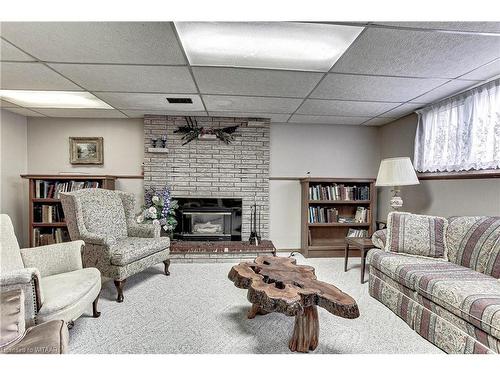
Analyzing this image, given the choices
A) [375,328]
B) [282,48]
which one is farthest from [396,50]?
[375,328]

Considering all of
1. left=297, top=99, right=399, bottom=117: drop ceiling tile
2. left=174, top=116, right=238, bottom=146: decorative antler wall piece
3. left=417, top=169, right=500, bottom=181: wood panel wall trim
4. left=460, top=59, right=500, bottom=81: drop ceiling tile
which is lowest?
left=417, top=169, right=500, bottom=181: wood panel wall trim

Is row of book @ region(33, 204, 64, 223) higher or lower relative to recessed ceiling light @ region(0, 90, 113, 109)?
lower

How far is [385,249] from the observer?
2.44m

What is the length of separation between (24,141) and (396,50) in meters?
5.02

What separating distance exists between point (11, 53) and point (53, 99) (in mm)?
1292

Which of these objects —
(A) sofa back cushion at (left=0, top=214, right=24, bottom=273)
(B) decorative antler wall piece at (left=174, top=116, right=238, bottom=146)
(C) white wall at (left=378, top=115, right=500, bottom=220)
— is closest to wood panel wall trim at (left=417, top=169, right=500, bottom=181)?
(C) white wall at (left=378, top=115, right=500, bottom=220)

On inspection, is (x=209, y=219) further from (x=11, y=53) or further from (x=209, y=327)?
(x=11, y=53)

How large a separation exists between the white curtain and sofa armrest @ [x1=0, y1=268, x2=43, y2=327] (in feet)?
12.2

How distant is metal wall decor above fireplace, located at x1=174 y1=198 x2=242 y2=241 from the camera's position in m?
3.85

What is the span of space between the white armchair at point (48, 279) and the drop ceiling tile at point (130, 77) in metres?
1.37

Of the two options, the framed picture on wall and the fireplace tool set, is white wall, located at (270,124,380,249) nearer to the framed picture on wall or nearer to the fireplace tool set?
the fireplace tool set

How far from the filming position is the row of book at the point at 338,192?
12.7 feet

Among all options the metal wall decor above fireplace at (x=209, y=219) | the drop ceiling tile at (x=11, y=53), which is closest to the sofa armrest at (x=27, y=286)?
the drop ceiling tile at (x=11, y=53)

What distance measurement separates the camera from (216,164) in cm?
391
